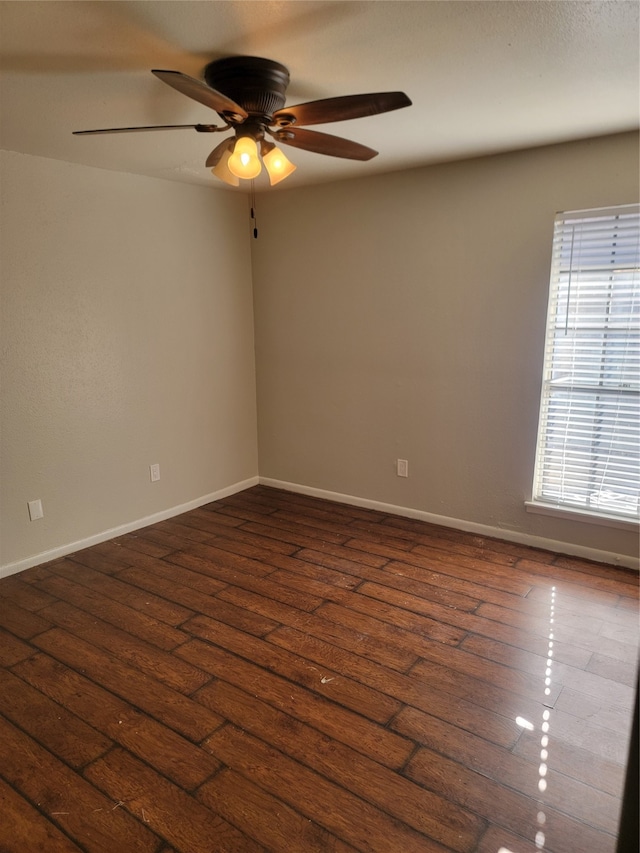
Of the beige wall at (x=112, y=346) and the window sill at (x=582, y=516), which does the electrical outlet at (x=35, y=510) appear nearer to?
the beige wall at (x=112, y=346)

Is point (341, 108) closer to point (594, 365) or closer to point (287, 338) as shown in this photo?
point (594, 365)

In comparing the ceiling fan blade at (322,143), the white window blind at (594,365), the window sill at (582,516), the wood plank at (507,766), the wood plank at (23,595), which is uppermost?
the ceiling fan blade at (322,143)

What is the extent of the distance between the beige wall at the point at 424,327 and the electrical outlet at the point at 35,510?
6.07 feet

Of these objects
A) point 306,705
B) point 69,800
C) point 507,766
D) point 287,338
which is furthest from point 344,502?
point 69,800

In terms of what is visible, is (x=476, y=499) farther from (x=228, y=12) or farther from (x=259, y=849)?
(x=228, y=12)

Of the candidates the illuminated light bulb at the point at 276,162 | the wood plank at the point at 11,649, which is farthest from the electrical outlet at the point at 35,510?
the illuminated light bulb at the point at 276,162

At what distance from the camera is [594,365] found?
3.02 m

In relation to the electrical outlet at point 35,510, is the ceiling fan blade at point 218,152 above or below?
above

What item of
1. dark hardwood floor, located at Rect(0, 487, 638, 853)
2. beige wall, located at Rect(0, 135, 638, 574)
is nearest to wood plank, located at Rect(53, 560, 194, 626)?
dark hardwood floor, located at Rect(0, 487, 638, 853)

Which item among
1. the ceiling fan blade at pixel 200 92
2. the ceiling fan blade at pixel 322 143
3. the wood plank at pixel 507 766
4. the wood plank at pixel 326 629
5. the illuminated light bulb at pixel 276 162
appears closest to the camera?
the ceiling fan blade at pixel 200 92

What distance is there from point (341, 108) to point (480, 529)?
264 cm

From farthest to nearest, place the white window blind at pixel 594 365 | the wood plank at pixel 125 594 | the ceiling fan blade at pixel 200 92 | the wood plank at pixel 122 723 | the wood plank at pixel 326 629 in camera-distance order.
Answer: the white window blind at pixel 594 365
the wood plank at pixel 125 594
the wood plank at pixel 326 629
the wood plank at pixel 122 723
the ceiling fan blade at pixel 200 92

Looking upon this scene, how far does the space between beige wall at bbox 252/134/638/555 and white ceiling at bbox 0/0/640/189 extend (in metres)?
0.46

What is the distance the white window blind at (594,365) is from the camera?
2.87 m
